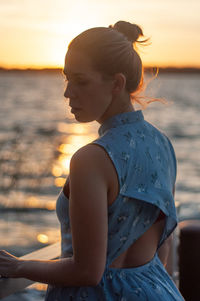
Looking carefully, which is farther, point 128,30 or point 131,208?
point 128,30

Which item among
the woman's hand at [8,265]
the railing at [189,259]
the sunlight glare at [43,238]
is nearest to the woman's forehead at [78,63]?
the woman's hand at [8,265]

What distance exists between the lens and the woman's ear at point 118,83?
5.10 ft

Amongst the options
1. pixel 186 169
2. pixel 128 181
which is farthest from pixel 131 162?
pixel 186 169

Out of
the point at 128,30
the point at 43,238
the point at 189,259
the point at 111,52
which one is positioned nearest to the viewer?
the point at 111,52

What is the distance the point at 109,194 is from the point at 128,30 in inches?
21.7

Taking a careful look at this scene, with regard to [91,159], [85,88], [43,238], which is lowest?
[43,238]

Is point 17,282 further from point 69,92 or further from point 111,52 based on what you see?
point 111,52

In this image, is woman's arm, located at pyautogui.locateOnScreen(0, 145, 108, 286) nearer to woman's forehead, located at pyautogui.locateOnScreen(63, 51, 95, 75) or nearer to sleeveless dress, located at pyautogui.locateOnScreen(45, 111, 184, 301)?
sleeveless dress, located at pyautogui.locateOnScreen(45, 111, 184, 301)

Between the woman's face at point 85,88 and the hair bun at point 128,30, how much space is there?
0.24 meters

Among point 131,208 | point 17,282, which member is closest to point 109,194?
point 131,208

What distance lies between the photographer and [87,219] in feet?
4.61

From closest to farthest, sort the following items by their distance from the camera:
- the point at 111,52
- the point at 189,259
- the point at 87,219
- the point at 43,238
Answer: the point at 87,219
the point at 111,52
the point at 189,259
the point at 43,238

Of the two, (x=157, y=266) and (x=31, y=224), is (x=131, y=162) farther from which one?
(x=31, y=224)

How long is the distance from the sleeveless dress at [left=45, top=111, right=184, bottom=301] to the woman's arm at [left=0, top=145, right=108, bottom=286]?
0.09 m
